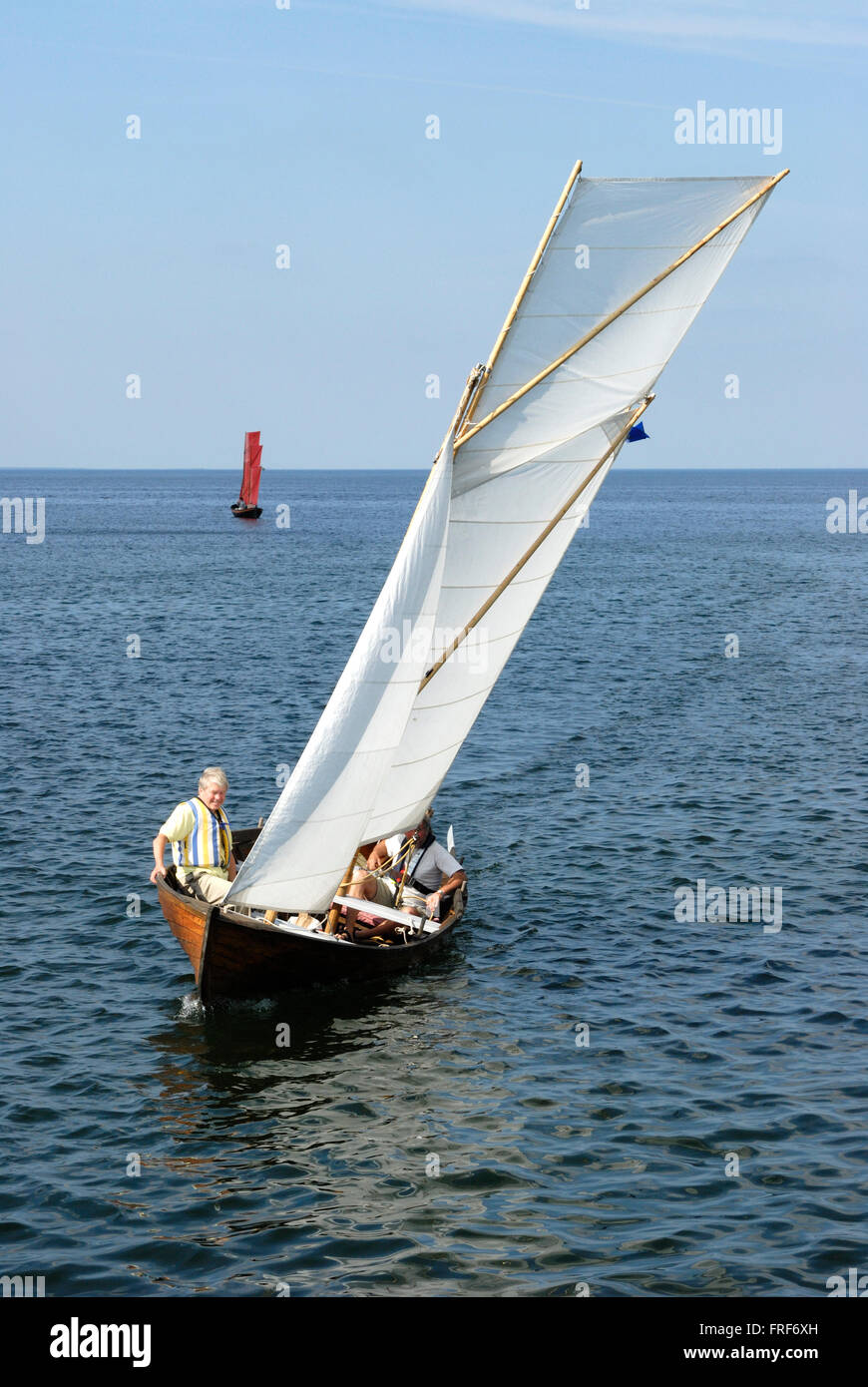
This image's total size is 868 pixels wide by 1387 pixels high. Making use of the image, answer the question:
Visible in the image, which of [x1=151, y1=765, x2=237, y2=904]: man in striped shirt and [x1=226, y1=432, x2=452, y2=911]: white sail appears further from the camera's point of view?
[x1=151, y1=765, x2=237, y2=904]: man in striped shirt

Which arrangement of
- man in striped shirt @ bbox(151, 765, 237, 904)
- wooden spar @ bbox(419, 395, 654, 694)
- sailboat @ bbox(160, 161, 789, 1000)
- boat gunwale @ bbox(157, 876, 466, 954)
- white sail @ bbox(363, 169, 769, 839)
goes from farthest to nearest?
wooden spar @ bbox(419, 395, 654, 694) < white sail @ bbox(363, 169, 769, 839) < man in striped shirt @ bbox(151, 765, 237, 904) < sailboat @ bbox(160, 161, 789, 1000) < boat gunwale @ bbox(157, 876, 466, 954)

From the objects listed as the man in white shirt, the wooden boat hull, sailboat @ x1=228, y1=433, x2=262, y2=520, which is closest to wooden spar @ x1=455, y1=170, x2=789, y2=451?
the man in white shirt

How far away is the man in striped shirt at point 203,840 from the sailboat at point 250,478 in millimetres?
121578

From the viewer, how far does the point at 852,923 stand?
960 inches

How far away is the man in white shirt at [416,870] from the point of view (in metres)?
23.0

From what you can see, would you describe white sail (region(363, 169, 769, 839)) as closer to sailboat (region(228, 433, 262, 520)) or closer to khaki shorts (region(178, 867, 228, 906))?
khaki shorts (region(178, 867, 228, 906))

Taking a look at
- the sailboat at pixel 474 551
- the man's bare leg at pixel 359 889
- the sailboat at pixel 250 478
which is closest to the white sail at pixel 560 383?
the sailboat at pixel 474 551

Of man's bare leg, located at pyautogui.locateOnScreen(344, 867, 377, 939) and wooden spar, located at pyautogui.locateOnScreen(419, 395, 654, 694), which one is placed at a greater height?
wooden spar, located at pyautogui.locateOnScreen(419, 395, 654, 694)

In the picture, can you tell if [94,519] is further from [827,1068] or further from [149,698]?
[827,1068]

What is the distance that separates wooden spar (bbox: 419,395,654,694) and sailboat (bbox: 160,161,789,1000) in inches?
1.5

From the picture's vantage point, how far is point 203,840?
68.2ft

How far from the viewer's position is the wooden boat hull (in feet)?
62.8

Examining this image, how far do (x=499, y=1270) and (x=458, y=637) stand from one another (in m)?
10.4
